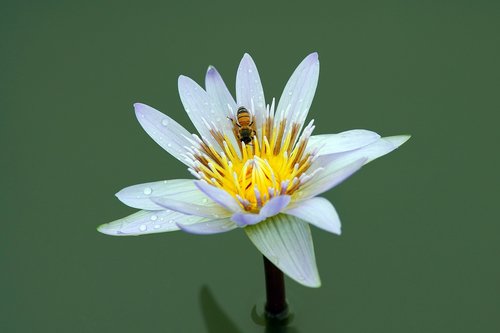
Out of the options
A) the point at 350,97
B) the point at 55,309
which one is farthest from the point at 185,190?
the point at 350,97

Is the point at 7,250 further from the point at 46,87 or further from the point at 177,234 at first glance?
the point at 46,87

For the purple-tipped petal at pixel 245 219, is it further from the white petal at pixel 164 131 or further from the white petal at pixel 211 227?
the white petal at pixel 164 131

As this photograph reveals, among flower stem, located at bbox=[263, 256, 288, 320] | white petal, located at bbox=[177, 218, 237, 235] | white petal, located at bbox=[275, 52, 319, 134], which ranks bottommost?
flower stem, located at bbox=[263, 256, 288, 320]

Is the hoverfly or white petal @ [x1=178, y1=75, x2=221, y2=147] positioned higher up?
Result: white petal @ [x1=178, y1=75, x2=221, y2=147]

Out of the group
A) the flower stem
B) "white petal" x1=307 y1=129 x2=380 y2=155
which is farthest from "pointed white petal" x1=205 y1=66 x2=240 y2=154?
the flower stem

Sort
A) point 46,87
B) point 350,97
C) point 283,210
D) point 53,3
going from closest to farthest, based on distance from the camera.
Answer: point 283,210
point 350,97
point 46,87
point 53,3

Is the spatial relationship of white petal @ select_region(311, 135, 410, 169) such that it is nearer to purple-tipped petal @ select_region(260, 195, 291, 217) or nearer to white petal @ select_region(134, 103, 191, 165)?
purple-tipped petal @ select_region(260, 195, 291, 217)

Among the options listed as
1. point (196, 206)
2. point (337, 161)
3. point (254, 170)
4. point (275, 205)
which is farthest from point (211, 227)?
point (337, 161)

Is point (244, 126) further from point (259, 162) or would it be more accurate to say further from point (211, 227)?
point (211, 227)
